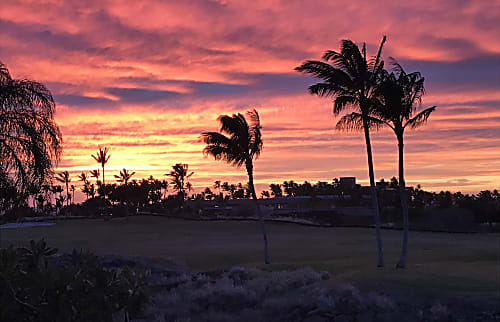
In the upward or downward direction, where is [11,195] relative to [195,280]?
upward

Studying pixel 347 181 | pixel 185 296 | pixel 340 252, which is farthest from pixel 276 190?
pixel 185 296

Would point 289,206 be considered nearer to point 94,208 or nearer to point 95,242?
point 94,208

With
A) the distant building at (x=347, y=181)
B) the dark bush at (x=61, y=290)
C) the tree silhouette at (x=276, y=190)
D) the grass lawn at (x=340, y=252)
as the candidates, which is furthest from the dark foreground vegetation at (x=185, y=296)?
the tree silhouette at (x=276, y=190)

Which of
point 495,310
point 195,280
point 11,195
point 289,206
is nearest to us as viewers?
point 495,310

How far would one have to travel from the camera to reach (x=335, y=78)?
84.1 ft

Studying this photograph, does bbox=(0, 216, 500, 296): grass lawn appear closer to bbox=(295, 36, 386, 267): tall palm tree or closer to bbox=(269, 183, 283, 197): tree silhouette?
bbox=(295, 36, 386, 267): tall palm tree

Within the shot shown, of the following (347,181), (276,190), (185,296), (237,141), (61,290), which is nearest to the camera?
(61,290)

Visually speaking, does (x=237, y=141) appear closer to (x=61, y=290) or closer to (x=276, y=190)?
(x=61, y=290)

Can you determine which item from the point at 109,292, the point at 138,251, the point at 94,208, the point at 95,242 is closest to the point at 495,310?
the point at 109,292

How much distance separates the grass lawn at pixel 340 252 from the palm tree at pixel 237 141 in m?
5.24

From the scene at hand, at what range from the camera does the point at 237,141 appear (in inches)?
1337

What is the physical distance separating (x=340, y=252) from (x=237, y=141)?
10.4m

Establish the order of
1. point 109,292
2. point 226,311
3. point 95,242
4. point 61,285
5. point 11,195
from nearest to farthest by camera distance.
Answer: point 61,285
point 109,292
point 11,195
point 226,311
point 95,242

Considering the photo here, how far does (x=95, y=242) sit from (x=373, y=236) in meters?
25.4
